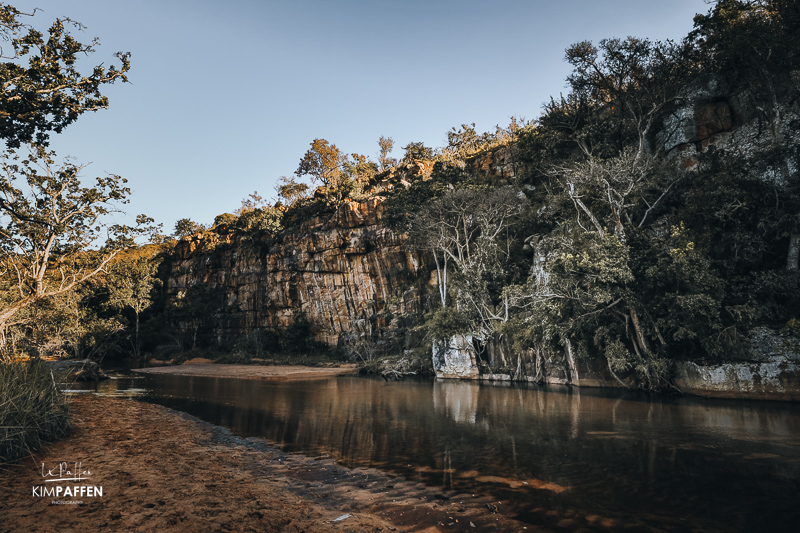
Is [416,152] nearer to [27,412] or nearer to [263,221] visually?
[263,221]

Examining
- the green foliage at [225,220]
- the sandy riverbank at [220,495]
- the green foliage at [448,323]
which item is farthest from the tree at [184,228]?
the sandy riverbank at [220,495]

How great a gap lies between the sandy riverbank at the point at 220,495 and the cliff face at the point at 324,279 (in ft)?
94.3

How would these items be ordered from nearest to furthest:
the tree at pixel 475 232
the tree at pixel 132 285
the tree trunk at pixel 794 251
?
the tree trunk at pixel 794 251 → the tree at pixel 475 232 → the tree at pixel 132 285

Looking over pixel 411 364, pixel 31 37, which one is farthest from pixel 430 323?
pixel 31 37

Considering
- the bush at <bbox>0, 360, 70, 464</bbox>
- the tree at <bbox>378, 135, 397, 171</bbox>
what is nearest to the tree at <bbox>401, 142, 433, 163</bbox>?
the tree at <bbox>378, 135, 397, 171</bbox>

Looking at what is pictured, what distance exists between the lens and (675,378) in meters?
17.4

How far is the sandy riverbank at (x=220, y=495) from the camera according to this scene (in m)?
4.69

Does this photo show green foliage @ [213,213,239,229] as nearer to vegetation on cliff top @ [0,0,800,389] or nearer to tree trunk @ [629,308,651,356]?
vegetation on cliff top @ [0,0,800,389]

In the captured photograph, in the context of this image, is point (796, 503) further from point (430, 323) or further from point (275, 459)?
point (430, 323)

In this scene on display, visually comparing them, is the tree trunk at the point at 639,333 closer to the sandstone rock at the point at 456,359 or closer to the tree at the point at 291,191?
the sandstone rock at the point at 456,359

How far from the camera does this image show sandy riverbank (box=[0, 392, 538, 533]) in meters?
4.69
